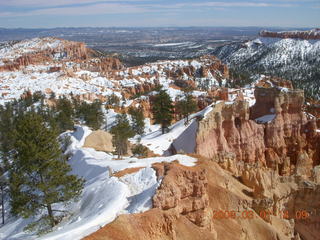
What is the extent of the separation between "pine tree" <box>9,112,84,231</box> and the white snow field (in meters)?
1.08

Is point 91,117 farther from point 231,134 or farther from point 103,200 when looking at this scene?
point 103,200

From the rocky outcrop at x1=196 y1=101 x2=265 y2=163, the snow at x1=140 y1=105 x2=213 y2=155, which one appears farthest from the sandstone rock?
the rocky outcrop at x1=196 y1=101 x2=265 y2=163

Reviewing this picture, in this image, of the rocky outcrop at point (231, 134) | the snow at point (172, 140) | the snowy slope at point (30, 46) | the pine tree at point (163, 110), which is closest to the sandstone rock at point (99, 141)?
the snow at point (172, 140)

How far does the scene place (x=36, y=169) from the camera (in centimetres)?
1502

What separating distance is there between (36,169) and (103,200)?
3.47m

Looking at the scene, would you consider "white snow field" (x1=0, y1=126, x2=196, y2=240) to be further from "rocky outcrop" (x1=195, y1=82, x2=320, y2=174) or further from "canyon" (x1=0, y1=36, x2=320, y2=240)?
"rocky outcrop" (x1=195, y1=82, x2=320, y2=174)

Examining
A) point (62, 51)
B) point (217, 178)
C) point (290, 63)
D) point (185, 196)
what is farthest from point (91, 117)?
point (290, 63)

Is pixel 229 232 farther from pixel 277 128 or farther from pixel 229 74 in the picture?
pixel 229 74

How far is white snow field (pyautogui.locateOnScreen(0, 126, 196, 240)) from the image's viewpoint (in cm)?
1251

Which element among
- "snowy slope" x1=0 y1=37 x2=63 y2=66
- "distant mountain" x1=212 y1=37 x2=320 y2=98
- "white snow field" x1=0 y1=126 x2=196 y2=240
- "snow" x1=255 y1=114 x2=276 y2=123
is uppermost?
"snowy slope" x1=0 y1=37 x2=63 y2=66

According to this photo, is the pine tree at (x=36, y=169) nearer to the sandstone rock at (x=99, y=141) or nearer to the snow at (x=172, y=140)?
the snow at (x=172, y=140)

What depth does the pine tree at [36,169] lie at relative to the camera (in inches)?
584

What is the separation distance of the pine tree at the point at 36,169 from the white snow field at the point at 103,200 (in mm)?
1081

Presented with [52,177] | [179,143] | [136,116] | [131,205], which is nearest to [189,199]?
[131,205]
